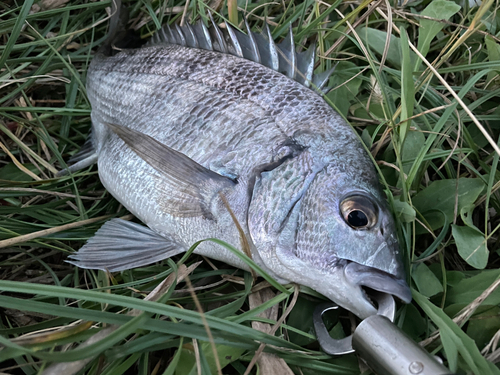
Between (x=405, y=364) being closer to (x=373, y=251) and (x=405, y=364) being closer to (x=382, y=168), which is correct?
(x=373, y=251)

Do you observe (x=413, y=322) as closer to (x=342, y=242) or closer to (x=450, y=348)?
(x=450, y=348)

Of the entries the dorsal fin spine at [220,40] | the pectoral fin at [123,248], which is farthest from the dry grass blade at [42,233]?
the dorsal fin spine at [220,40]

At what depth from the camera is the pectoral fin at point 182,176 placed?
1.56 meters

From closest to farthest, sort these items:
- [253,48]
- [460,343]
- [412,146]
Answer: [460,343] → [412,146] → [253,48]

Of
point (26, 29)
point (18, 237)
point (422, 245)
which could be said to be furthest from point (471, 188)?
point (26, 29)

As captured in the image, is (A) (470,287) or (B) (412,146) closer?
(A) (470,287)

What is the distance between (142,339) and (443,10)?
2.13 meters

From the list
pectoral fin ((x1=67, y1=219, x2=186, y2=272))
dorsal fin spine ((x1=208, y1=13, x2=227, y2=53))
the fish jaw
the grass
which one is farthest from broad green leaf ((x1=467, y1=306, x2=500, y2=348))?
dorsal fin spine ((x1=208, y1=13, x2=227, y2=53))

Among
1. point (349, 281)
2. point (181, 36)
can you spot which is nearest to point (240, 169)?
point (349, 281)

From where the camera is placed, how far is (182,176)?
1.58 m

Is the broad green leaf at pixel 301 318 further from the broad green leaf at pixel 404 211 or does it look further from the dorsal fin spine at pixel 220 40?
the dorsal fin spine at pixel 220 40

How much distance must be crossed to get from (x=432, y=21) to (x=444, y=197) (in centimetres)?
97

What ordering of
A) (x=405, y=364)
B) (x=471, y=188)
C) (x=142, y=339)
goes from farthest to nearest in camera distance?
(x=471, y=188) → (x=142, y=339) → (x=405, y=364)

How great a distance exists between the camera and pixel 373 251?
1.30m
